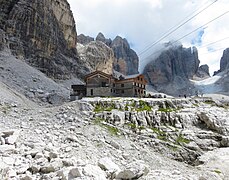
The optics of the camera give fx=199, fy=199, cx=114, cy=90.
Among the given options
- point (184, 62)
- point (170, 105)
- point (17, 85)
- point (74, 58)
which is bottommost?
point (170, 105)

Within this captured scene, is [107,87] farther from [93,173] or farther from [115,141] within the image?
[93,173]

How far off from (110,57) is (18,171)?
114 m

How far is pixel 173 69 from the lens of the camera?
582 ft

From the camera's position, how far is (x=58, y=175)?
11.4m

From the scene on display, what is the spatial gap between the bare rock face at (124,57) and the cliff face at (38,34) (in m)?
65.7

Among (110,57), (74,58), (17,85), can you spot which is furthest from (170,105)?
(110,57)

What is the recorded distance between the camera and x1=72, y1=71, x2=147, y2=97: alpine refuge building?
48.2 metres

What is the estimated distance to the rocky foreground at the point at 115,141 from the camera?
1283 cm

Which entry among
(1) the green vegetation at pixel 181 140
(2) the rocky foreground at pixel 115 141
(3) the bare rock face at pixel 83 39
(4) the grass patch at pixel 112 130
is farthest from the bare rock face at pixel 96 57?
(1) the green vegetation at pixel 181 140

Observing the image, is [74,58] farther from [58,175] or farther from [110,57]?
[58,175]

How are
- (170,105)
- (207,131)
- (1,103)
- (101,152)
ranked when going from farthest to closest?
(170,105) < (207,131) < (1,103) < (101,152)

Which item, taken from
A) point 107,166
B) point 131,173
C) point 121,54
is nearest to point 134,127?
point 107,166

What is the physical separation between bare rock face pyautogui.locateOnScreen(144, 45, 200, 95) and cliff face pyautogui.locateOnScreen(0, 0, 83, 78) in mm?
90992

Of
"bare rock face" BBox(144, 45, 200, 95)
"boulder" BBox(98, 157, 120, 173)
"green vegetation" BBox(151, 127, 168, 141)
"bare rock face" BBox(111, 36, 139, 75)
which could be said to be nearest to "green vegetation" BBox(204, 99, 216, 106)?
"green vegetation" BBox(151, 127, 168, 141)
